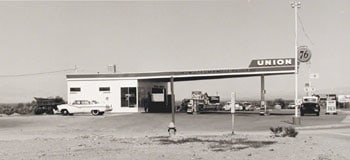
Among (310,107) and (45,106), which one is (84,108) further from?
(310,107)

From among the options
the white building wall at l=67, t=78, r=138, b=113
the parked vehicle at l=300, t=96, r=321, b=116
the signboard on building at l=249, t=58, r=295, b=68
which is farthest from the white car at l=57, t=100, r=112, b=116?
the parked vehicle at l=300, t=96, r=321, b=116

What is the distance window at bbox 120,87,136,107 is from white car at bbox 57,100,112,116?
204 inches

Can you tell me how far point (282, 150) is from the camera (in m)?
17.8

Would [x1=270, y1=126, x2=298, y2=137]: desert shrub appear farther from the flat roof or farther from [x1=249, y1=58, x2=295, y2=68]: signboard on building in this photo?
[x1=249, y1=58, x2=295, y2=68]: signboard on building

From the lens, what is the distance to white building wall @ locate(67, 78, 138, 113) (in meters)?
57.7

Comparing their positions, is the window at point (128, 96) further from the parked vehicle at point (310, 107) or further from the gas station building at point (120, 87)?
the parked vehicle at point (310, 107)

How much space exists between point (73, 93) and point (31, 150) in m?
40.9

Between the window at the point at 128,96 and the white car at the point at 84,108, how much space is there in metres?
5.18

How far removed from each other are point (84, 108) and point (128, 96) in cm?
709

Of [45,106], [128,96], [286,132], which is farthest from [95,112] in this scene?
[286,132]

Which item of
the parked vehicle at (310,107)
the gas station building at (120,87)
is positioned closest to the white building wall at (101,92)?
the gas station building at (120,87)

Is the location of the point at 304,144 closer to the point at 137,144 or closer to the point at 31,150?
the point at 137,144

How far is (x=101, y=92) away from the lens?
58.3m

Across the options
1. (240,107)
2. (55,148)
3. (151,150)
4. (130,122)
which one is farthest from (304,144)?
(240,107)
